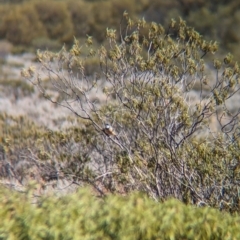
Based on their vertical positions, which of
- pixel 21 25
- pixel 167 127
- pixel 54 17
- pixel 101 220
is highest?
pixel 54 17

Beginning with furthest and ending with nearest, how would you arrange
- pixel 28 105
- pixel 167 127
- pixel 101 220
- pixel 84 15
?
pixel 84 15
pixel 28 105
pixel 167 127
pixel 101 220

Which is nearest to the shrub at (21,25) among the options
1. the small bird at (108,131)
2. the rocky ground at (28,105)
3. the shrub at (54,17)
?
the shrub at (54,17)

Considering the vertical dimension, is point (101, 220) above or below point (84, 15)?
below

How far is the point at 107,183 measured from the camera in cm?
608

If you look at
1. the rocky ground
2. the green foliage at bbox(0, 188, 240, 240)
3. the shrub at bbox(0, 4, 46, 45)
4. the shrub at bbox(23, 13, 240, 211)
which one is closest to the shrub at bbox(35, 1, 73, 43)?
the shrub at bbox(0, 4, 46, 45)

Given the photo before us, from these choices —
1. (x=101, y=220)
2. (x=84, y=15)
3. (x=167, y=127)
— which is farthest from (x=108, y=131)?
(x=84, y=15)

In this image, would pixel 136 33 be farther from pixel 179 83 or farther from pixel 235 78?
pixel 235 78

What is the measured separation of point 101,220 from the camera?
3117 mm

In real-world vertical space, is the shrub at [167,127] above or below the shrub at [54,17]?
below

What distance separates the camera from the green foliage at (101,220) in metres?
3.04

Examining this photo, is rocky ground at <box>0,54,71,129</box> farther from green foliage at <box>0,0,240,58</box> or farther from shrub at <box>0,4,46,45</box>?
shrub at <box>0,4,46,45</box>

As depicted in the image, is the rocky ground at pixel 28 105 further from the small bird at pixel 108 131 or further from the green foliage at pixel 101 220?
the green foliage at pixel 101 220

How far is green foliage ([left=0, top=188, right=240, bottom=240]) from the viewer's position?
9.97 ft

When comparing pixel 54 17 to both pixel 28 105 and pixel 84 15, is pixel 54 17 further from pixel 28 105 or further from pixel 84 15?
pixel 28 105
